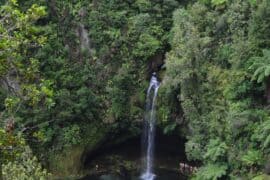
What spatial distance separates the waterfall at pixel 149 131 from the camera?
2300 centimetres

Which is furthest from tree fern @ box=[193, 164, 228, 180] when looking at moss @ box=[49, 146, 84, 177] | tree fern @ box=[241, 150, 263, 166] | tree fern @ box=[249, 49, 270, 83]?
moss @ box=[49, 146, 84, 177]

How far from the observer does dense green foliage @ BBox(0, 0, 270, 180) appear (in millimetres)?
16578

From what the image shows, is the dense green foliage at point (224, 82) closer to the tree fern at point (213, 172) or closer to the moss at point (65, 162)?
the tree fern at point (213, 172)

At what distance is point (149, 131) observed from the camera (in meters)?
23.4

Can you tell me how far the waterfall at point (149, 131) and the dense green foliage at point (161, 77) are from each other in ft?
1.32

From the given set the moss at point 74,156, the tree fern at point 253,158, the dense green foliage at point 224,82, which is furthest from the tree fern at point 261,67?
the moss at point 74,156

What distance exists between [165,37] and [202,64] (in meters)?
4.76

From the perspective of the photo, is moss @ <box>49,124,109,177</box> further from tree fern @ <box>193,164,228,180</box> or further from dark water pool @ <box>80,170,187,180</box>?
tree fern @ <box>193,164,228,180</box>

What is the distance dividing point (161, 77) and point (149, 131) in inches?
102

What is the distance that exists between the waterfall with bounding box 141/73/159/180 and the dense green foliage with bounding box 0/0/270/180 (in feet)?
1.32

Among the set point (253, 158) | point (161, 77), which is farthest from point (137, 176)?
point (253, 158)

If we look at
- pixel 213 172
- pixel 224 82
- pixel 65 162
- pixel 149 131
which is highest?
pixel 224 82

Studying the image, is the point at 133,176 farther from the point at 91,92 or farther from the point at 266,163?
the point at 266,163

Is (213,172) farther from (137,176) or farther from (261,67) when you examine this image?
(137,176)
